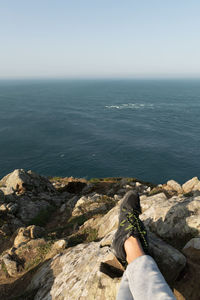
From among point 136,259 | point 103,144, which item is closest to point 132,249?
point 136,259

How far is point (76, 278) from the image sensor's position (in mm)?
Answer: 5875

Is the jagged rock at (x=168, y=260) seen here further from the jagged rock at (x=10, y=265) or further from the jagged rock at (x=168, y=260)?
the jagged rock at (x=10, y=265)

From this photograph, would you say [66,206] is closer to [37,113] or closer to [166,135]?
[166,135]

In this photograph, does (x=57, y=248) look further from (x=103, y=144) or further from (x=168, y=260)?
(x=103, y=144)

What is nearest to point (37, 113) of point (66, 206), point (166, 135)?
point (166, 135)

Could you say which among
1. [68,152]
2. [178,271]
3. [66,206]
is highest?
[178,271]

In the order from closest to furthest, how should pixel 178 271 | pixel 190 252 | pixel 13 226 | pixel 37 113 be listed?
pixel 178 271, pixel 190 252, pixel 13 226, pixel 37 113

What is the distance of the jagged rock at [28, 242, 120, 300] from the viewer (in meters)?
5.11

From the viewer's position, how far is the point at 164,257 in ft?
17.1

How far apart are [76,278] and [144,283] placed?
2950 mm

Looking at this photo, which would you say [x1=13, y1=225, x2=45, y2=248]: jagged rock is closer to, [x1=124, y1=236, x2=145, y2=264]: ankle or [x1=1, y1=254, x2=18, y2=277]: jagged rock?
[x1=1, y1=254, x2=18, y2=277]: jagged rock

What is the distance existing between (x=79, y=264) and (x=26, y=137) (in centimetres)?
8774

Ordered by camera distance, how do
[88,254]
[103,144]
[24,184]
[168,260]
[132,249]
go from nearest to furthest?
[132,249]
[168,260]
[88,254]
[24,184]
[103,144]

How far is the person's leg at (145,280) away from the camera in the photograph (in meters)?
3.50
